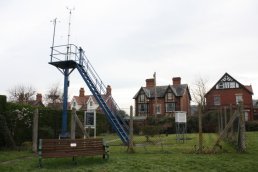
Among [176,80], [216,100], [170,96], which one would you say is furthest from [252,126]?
[176,80]

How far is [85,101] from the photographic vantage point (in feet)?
238

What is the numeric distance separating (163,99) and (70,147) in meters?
47.5

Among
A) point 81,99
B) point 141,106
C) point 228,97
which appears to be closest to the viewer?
point 228,97

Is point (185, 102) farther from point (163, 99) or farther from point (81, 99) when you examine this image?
point (81, 99)

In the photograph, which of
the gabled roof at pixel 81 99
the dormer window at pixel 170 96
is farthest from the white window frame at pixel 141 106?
the gabled roof at pixel 81 99

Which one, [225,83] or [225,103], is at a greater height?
[225,83]

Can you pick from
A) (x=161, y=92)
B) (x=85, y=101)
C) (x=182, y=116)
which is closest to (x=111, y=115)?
(x=182, y=116)

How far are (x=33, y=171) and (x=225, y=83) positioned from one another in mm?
51149

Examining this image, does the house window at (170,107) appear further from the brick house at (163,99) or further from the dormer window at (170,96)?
the dormer window at (170,96)

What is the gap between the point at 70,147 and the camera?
10930 mm

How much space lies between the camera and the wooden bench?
34.6ft

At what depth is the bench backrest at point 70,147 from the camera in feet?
34.7

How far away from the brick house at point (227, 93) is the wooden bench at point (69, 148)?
46.1m

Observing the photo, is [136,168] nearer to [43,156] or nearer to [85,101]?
[43,156]
